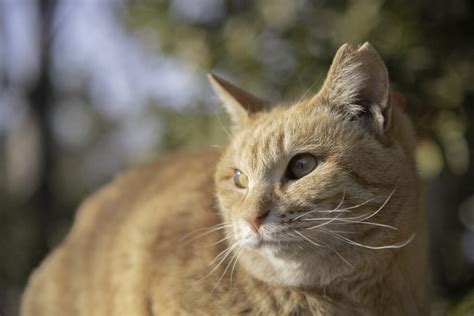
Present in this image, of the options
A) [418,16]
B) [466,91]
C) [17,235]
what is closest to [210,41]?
[418,16]

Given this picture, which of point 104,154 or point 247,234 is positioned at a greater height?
point 247,234

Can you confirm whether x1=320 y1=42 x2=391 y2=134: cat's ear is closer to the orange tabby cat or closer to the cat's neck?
the orange tabby cat

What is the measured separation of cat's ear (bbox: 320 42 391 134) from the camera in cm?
197

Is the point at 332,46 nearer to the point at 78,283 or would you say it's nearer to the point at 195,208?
the point at 195,208

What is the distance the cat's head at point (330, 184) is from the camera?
6.42 feet

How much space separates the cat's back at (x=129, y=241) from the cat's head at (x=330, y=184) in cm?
41

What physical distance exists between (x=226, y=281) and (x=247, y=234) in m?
0.36

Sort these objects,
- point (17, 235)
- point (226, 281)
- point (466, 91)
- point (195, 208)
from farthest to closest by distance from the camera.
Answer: point (17, 235), point (466, 91), point (195, 208), point (226, 281)

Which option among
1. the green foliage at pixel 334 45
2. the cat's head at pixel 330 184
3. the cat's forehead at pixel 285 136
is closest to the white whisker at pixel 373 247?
the cat's head at pixel 330 184

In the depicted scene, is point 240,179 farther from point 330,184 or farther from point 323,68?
point 323,68

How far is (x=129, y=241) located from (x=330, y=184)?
3.47ft

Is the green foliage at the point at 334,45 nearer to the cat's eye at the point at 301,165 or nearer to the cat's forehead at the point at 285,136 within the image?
the cat's forehead at the point at 285,136

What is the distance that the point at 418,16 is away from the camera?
3545mm

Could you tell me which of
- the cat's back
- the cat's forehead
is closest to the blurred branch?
the cat's back
